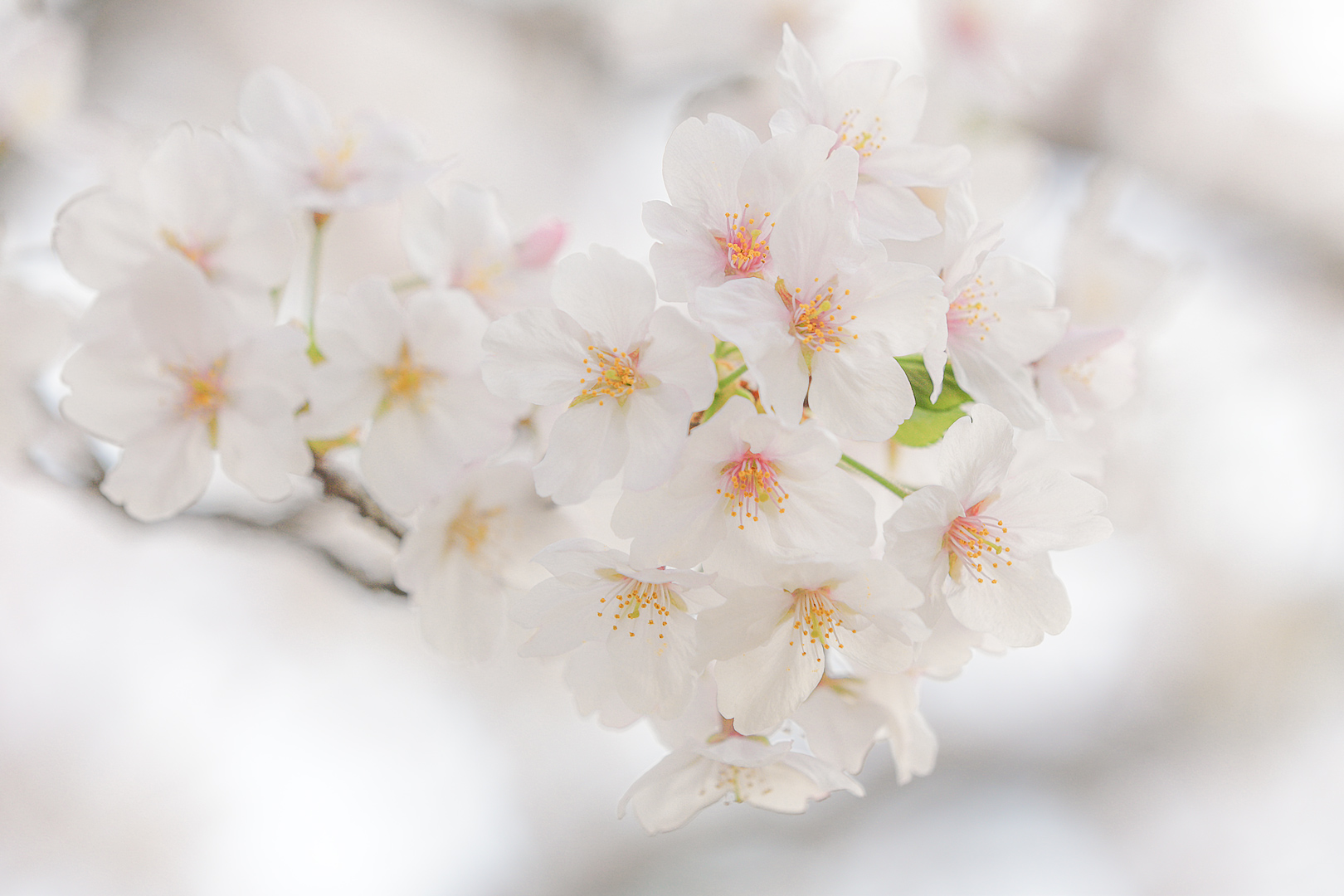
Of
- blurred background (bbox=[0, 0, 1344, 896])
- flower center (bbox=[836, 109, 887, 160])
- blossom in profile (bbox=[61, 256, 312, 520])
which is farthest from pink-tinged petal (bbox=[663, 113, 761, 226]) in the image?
blurred background (bbox=[0, 0, 1344, 896])

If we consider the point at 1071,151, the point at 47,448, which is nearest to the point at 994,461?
the point at 47,448

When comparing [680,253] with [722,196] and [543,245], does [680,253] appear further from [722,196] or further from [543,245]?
[543,245]

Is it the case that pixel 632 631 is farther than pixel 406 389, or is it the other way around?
pixel 406 389

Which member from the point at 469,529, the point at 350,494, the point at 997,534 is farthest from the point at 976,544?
the point at 350,494

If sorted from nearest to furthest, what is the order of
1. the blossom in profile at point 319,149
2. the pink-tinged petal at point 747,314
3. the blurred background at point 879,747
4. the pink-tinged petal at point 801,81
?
the pink-tinged petal at point 747,314 < the pink-tinged petal at point 801,81 < the blossom in profile at point 319,149 < the blurred background at point 879,747

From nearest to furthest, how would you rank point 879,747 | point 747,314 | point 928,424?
point 747,314 → point 928,424 → point 879,747

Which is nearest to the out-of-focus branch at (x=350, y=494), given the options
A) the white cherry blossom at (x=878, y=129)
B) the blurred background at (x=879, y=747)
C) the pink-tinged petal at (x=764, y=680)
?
the pink-tinged petal at (x=764, y=680)

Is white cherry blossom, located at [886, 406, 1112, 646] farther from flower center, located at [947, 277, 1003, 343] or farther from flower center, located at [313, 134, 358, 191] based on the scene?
flower center, located at [313, 134, 358, 191]

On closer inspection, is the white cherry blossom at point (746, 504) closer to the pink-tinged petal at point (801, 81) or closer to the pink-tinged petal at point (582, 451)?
the pink-tinged petal at point (582, 451)
